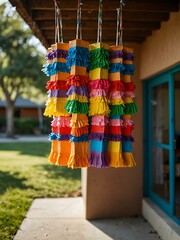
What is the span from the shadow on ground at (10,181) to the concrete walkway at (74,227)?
1654 millimetres

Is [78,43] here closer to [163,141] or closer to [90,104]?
[90,104]

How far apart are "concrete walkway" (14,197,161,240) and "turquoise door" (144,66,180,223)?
1.68ft

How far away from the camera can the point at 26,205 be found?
19.7 feet

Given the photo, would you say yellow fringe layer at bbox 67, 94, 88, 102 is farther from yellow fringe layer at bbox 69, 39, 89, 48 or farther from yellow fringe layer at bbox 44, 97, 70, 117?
yellow fringe layer at bbox 69, 39, 89, 48

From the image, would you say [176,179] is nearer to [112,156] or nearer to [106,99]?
[112,156]

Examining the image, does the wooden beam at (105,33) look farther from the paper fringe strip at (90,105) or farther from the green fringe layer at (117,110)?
the green fringe layer at (117,110)

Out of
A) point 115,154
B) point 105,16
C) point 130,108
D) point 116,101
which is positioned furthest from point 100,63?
point 105,16

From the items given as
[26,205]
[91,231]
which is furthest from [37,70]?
Answer: [91,231]

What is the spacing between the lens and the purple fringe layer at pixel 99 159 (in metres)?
2.86

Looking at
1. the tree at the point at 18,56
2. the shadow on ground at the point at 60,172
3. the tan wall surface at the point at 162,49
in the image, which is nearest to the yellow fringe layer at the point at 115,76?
the tan wall surface at the point at 162,49

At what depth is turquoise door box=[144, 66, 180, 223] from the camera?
4.49 m

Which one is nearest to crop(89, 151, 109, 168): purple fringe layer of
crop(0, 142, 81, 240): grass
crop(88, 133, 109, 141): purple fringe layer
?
crop(88, 133, 109, 141): purple fringe layer

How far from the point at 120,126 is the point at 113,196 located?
2700mm

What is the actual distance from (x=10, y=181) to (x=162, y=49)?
5387mm
